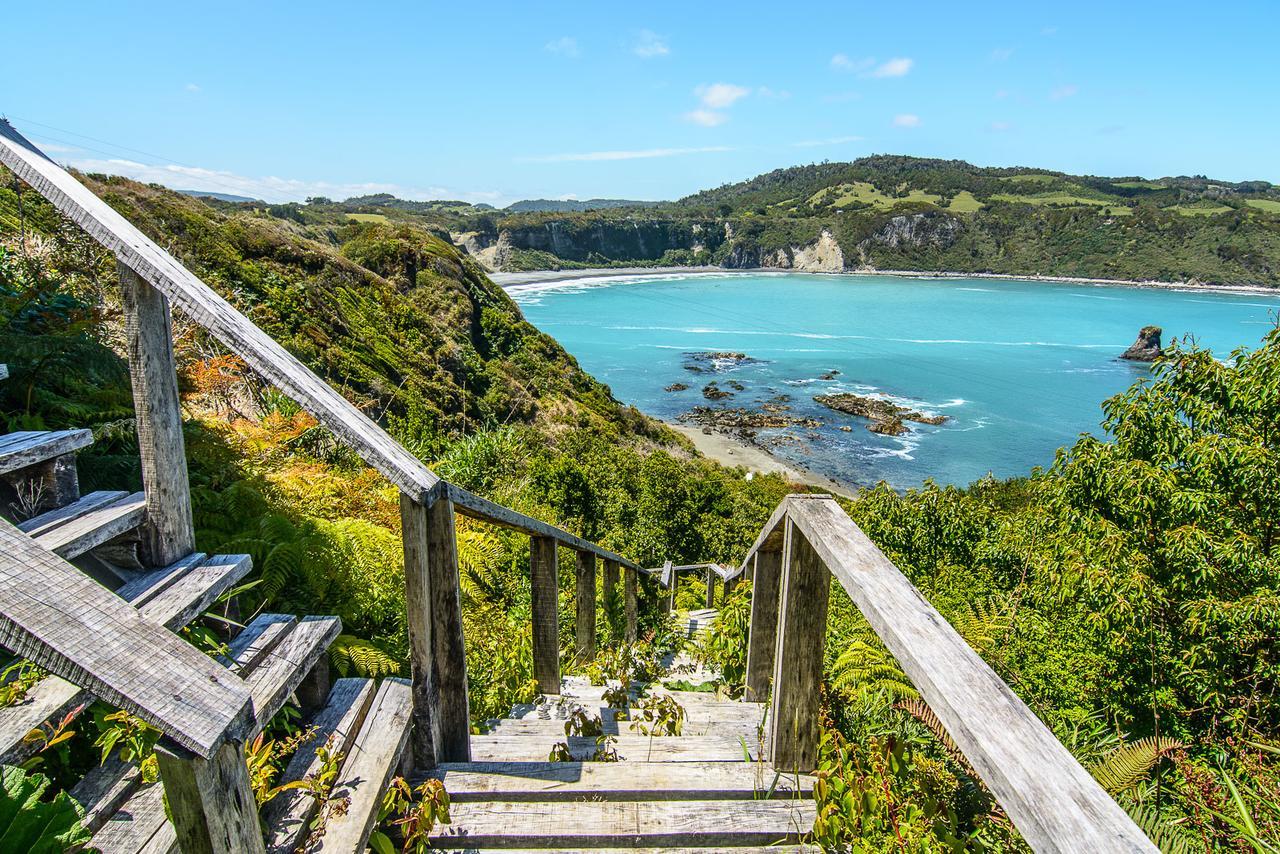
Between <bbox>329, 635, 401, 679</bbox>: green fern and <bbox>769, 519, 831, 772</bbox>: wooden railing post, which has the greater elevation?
<bbox>769, 519, 831, 772</bbox>: wooden railing post

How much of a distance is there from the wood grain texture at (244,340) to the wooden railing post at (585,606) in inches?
108

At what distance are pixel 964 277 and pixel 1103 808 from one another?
178 meters

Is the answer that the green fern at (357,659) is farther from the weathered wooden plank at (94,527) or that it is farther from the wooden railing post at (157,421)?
the weathered wooden plank at (94,527)

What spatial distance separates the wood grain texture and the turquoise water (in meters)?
18.0

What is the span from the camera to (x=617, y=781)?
228cm

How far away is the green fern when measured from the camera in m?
2.79

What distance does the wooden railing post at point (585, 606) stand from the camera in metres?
4.81

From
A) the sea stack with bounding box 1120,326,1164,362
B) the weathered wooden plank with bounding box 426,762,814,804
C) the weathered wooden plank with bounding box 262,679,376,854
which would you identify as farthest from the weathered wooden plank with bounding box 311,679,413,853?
the sea stack with bounding box 1120,326,1164,362

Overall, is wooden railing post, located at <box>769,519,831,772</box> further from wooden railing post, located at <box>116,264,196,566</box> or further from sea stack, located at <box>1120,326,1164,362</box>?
sea stack, located at <box>1120,326,1164,362</box>

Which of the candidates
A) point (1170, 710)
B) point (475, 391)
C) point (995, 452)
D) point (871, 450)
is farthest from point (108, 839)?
point (995, 452)

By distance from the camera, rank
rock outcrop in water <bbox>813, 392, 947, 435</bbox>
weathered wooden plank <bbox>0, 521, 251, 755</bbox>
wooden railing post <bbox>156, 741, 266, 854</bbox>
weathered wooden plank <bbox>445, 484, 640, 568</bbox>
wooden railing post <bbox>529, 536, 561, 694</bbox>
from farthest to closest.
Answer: rock outcrop in water <bbox>813, 392, 947, 435</bbox>, wooden railing post <bbox>529, 536, 561, 694</bbox>, weathered wooden plank <bbox>445, 484, 640, 568</bbox>, wooden railing post <bbox>156, 741, 266, 854</bbox>, weathered wooden plank <bbox>0, 521, 251, 755</bbox>

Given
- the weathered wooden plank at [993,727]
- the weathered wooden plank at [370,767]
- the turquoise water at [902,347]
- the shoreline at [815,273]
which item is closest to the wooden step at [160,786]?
the weathered wooden plank at [370,767]

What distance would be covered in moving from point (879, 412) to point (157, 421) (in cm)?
5169

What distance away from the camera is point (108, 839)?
5.65ft
